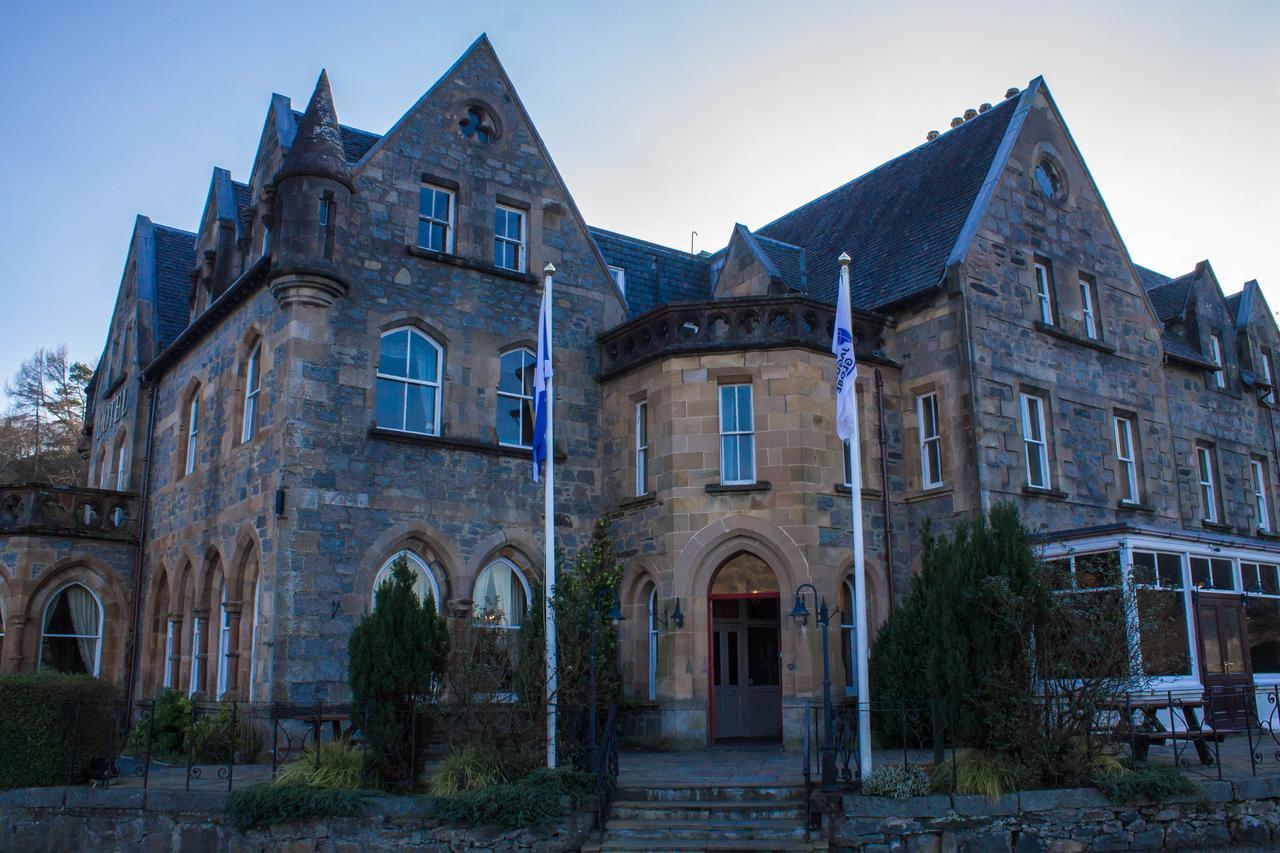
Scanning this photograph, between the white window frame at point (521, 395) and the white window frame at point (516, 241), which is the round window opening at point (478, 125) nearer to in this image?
the white window frame at point (516, 241)

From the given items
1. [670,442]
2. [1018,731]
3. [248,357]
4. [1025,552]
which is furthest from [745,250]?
[1018,731]

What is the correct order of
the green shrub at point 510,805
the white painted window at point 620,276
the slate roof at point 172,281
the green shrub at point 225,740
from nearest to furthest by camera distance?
the green shrub at point 510,805, the green shrub at point 225,740, the white painted window at point 620,276, the slate roof at point 172,281

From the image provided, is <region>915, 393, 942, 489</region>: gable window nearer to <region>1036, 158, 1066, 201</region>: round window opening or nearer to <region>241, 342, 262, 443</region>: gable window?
<region>1036, 158, 1066, 201</region>: round window opening

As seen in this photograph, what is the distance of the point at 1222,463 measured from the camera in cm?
2809

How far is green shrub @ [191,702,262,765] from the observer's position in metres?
17.8

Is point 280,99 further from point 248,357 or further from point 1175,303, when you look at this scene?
point 1175,303

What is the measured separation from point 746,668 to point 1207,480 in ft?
44.9

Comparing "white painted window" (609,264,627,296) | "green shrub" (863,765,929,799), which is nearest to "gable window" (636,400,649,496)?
"white painted window" (609,264,627,296)

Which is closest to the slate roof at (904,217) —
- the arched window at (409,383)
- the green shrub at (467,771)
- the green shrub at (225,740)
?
the arched window at (409,383)

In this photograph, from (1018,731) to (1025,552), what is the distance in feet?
7.42

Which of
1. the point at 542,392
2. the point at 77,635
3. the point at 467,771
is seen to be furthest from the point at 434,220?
the point at 77,635

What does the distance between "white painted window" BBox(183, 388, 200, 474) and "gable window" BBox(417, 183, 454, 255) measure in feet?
21.2

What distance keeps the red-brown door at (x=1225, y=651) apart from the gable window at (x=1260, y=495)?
30.7 ft

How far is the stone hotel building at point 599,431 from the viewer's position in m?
19.1
